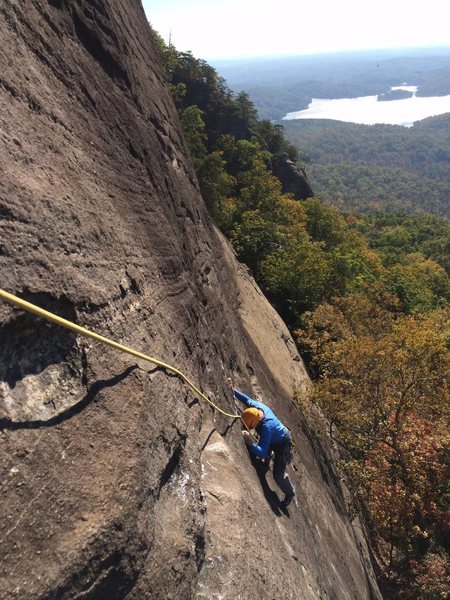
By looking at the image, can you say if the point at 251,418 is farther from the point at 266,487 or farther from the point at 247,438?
the point at 266,487

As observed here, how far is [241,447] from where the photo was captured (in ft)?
28.0

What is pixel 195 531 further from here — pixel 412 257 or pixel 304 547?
pixel 412 257

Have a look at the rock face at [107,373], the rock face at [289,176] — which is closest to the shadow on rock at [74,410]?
the rock face at [107,373]

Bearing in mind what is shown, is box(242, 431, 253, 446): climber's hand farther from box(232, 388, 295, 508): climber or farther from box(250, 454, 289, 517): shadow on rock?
box(250, 454, 289, 517): shadow on rock

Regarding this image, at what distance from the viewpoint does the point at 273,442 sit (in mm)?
9016

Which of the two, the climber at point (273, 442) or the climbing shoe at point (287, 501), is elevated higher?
the climber at point (273, 442)

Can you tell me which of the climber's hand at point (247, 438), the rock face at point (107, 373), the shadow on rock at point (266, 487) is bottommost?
the shadow on rock at point (266, 487)

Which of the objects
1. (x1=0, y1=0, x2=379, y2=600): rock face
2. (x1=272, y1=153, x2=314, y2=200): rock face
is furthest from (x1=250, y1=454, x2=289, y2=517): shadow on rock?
(x1=272, y1=153, x2=314, y2=200): rock face

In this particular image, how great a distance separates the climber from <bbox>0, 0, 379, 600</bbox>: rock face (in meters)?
0.29

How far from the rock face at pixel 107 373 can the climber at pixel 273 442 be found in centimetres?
29

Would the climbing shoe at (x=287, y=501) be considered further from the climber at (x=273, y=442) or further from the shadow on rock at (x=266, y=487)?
the shadow on rock at (x=266, y=487)

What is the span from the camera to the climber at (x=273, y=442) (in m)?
8.78

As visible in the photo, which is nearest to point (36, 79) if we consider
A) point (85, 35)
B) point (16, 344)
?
point (85, 35)

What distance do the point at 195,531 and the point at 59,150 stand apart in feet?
16.6
